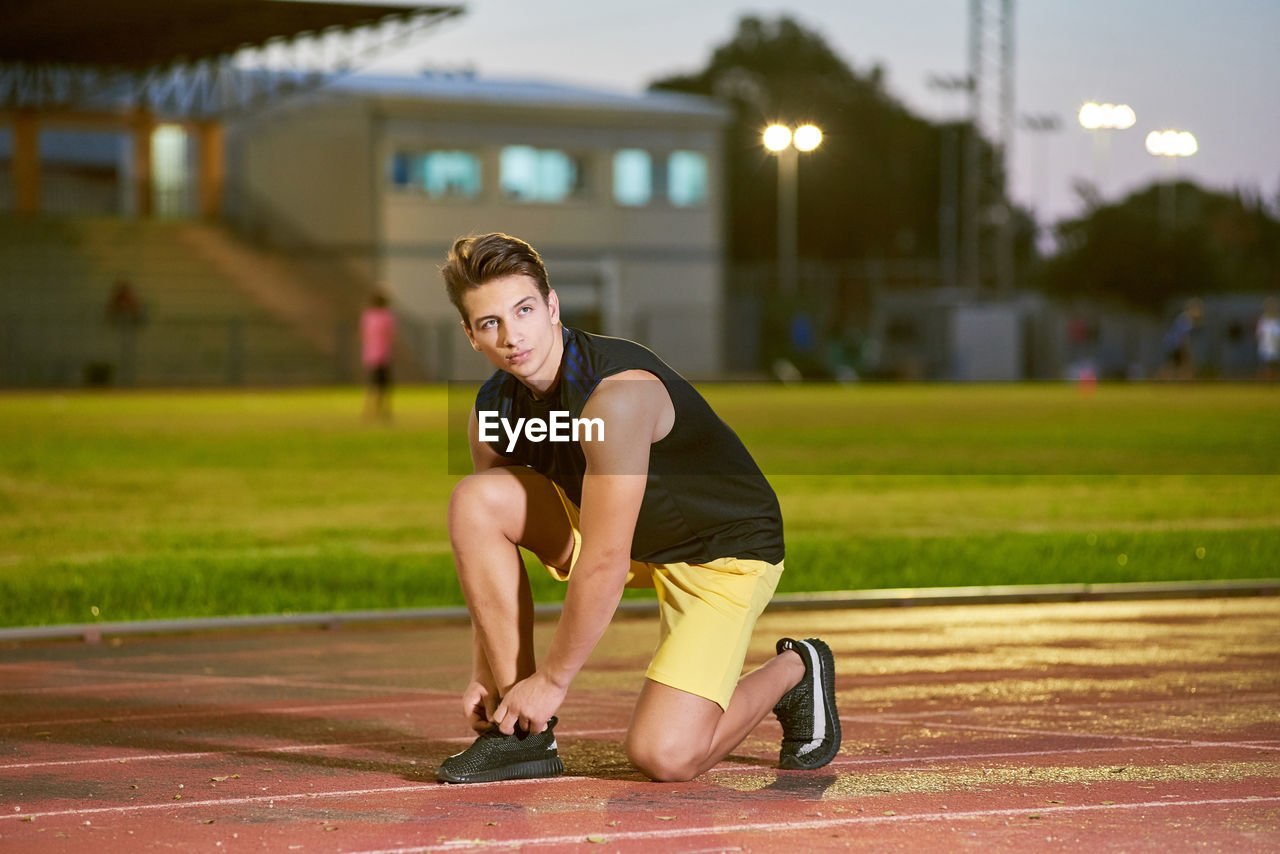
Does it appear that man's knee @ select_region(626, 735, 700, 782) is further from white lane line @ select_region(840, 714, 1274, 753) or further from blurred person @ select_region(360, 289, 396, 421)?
blurred person @ select_region(360, 289, 396, 421)

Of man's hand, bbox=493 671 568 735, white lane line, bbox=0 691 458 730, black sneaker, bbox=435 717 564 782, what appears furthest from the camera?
white lane line, bbox=0 691 458 730

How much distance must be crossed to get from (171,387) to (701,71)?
39.1 metres

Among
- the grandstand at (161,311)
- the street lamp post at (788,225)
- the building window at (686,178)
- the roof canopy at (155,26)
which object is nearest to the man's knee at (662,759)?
the roof canopy at (155,26)

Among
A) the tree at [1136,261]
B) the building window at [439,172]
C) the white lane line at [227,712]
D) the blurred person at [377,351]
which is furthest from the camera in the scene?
the tree at [1136,261]

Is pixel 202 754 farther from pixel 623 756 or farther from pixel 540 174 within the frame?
pixel 540 174

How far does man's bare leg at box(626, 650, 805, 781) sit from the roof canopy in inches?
1328

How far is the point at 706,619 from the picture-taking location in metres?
5.50

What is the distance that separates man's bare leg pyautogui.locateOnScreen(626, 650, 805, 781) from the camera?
544cm

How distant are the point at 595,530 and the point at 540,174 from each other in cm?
4777

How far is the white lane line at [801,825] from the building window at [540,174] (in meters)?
47.1

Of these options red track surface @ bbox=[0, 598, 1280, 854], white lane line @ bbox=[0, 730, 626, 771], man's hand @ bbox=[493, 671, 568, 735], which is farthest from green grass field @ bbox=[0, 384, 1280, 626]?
man's hand @ bbox=[493, 671, 568, 735]

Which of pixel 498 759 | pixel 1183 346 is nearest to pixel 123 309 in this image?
pixel 1183 346

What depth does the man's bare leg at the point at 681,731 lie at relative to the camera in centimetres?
544

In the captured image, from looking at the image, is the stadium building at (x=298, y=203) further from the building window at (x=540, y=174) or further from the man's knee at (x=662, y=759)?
the man's knee at (x=662, y=759)
